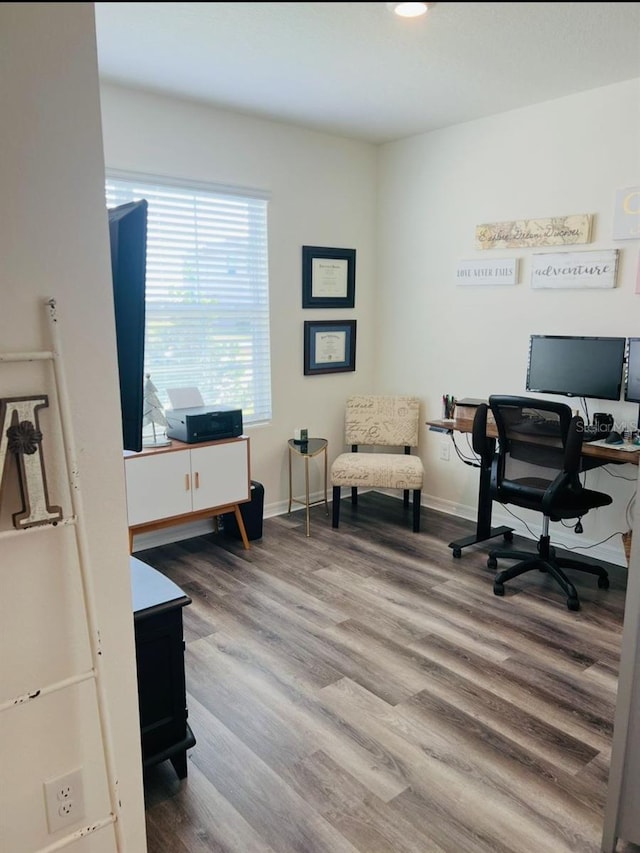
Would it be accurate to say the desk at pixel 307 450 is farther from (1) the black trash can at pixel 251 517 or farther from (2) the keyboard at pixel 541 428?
(2) the keyboard at pixel 541 428

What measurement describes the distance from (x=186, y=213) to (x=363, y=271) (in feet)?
4.94

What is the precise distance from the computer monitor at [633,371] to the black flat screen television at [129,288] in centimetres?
265

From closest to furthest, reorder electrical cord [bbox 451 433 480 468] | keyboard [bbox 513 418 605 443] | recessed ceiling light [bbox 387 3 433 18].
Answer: recessed ceiling light [bbox 387 3 433 18], keyboard [bbox 513 418 605 443], electrical cord [bbox 451 433 480 468]

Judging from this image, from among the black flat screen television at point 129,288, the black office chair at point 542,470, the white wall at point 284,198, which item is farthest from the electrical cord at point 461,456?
the black flat screen television at point 129,288

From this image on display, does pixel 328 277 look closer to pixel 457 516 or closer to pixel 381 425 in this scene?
pixel 381 425

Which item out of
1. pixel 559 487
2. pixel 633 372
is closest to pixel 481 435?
pixel 559 487

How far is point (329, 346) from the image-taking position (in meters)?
4.55

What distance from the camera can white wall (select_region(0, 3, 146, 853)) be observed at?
3.90 feet

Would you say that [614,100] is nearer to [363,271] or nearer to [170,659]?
[363,271]

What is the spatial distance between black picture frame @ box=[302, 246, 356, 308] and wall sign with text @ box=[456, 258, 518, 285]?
0.82m

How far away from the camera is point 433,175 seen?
4266mm

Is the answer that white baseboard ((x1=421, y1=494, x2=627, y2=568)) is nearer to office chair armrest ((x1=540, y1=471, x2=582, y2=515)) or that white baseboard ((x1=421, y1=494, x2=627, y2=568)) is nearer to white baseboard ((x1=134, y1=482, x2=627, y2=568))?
white baseboard ((x1=134, y1=482, x2=627, y2=568))

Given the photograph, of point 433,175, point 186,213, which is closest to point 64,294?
point 186,213

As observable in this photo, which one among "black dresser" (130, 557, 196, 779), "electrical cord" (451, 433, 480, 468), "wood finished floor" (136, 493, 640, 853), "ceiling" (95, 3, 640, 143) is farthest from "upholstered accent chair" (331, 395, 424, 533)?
"black dresser" (130, 557, 196, 779)
